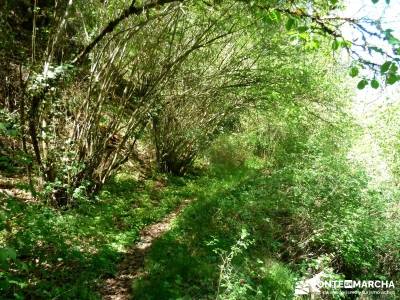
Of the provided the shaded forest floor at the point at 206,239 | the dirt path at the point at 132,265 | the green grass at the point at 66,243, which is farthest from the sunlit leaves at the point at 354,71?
the dirt path at the point at 132,265

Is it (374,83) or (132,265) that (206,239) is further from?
(374,83)

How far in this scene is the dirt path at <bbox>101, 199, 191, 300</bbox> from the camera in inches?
222

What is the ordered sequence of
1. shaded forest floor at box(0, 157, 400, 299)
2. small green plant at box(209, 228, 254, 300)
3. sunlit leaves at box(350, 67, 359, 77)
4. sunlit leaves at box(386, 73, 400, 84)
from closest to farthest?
1. sunlit leaves at box(386, 73, 400, 84)
2. sunlit leaves at box(350, 67, 359, 77)
3. small green plant at box(209, 228, 254, 300)
4. shaded forest floor at box(0, 157, 400, 299)

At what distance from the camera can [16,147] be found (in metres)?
8.49

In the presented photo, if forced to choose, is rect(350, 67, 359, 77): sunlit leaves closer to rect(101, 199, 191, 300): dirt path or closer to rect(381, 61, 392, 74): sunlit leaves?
rect(381, 61, 392, 74): sunlit leaves

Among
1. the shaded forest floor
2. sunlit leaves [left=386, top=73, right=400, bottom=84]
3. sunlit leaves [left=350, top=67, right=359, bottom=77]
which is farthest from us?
the shaded forest floor

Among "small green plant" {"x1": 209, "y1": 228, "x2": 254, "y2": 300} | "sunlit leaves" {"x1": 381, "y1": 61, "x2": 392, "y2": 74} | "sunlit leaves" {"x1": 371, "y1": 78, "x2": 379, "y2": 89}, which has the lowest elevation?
"small green plant" {"x1": 209, "y1": 228, "x2": 254, "y2": 300}

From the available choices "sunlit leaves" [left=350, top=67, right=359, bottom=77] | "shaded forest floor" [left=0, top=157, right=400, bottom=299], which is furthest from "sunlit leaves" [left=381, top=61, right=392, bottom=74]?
"shaded forest floor" [left=0, top=157, right=400, bottom=299]

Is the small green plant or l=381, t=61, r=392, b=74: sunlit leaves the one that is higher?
l=381, t=61, r=392, b=74: sunlit leaves

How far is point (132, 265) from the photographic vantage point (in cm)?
656

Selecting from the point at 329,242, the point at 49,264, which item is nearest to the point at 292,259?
the point at 329,242

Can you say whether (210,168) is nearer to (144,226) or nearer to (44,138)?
(144,226)

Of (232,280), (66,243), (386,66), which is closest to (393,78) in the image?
(386,66)

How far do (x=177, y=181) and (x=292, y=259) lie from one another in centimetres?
543
